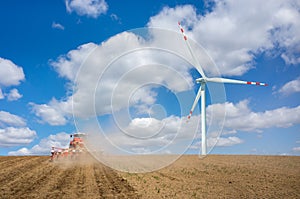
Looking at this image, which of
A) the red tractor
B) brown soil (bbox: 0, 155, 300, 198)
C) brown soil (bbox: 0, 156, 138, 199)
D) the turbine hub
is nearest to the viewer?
brown soil (bbox: 0, 156, 138, 199)

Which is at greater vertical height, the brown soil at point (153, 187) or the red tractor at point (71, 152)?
the red tractor at point (71, 152)

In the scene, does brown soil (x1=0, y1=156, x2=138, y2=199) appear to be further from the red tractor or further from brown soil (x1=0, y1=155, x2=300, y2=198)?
the red tractor

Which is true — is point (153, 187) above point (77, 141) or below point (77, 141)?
below

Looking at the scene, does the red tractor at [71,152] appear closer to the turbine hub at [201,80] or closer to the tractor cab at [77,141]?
the tractor cab at [77,141]

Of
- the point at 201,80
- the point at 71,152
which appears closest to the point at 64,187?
the point at 71,152

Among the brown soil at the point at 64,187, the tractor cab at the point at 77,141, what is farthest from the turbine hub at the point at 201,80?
the brown soil at the point at 64,187

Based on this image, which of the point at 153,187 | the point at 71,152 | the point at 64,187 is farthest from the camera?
the point at 71,152

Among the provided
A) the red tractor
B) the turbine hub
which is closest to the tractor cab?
the red tractor

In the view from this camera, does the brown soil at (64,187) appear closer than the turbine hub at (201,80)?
Yes

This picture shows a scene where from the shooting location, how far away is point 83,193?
651 inches

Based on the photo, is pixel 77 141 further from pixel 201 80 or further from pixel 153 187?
pixel 153 187

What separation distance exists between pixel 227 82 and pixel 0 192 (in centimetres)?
3315

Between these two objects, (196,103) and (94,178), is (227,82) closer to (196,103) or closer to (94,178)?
(196,103)

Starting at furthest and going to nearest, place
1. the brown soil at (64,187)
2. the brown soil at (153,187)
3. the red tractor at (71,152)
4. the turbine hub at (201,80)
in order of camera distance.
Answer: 1. the turbine hub at (201,80)
2. the red tractor at (71,152)
3. the brown soil at (153,187)
4. the brown soil at (64,187)
